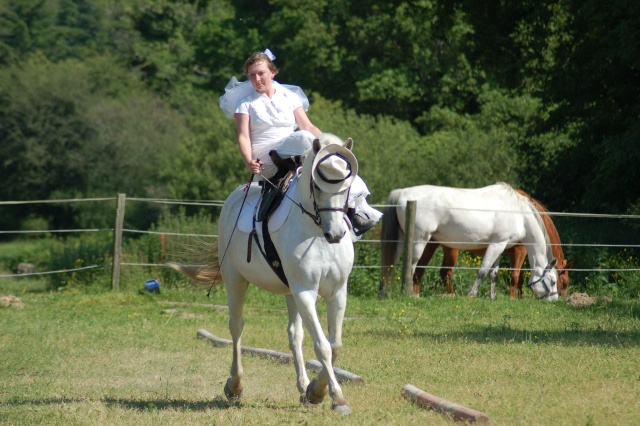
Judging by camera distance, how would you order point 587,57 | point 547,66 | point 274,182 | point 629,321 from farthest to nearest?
point 547,66 < point 587,57 < point 629,321 < point 274,182

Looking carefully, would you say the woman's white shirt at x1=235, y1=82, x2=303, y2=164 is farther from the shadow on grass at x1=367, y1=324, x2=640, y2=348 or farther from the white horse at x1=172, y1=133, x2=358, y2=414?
the shadow on grass at x1=367, y1=324, x2=640, y2=348

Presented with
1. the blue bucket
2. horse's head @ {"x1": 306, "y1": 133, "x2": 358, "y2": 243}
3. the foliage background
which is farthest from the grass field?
the foliage background

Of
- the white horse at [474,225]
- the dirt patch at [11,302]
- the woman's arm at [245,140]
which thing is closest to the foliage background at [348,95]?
the white horse at [474,225]

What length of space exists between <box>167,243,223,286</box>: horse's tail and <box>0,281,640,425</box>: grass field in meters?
0.91

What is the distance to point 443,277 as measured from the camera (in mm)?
17844

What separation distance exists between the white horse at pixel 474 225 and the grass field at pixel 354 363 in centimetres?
214

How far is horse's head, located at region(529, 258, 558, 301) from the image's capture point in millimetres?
16734

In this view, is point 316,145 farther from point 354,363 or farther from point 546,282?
point 546,282

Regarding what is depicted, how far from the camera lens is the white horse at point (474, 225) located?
1717 cm

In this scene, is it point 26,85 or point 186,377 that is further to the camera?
point 26,85

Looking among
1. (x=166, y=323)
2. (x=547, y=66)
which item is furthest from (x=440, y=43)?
(x=166, y=323)

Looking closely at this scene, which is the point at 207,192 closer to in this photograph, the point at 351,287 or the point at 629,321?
the point at 351,287

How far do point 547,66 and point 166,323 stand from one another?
40.0 feet

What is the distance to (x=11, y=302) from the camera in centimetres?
1558
